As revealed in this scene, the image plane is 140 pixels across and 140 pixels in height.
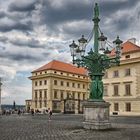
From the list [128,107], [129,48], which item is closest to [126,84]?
[128,107]

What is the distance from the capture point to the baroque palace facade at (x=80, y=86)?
56.4m

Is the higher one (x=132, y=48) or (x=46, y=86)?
(x=132, y=48)

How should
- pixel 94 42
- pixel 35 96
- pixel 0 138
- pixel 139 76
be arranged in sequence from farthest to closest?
pixel 35 96 < pixel 139 76 < pixel 94 42 < pixel 0 138

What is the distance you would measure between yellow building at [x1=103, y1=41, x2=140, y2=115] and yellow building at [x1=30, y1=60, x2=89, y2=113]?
67.3 ft

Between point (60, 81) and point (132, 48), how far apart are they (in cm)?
3136

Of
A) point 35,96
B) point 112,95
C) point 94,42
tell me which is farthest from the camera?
point 35,96

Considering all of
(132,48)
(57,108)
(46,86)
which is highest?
(132,48)

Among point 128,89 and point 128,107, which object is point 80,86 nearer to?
point 128,89

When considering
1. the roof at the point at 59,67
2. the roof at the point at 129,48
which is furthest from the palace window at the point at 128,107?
the roof at the point at 59,67

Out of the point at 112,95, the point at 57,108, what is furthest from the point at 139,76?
the point at 57,108

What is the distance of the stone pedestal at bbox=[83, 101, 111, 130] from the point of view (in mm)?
21141

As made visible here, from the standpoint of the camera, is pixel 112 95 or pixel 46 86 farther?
pixel 46 86

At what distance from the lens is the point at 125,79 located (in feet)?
190

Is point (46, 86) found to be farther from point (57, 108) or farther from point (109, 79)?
point (109, 79)
